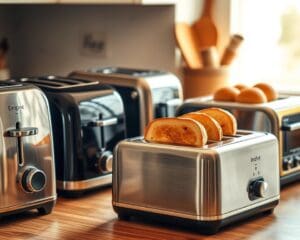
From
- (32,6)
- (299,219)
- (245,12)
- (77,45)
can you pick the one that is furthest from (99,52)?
(299,219)

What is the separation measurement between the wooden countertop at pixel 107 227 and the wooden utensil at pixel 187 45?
2.30ft

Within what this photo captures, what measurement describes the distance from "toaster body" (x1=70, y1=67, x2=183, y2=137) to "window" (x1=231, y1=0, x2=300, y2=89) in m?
0.43

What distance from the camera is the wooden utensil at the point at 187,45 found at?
6.91 ft

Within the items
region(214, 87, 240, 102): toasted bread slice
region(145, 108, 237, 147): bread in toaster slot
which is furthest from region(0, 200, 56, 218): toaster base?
region(214, 87, 240, 102): toasted bread slice

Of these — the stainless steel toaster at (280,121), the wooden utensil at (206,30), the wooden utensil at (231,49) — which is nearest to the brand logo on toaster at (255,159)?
the stainless steel toaster at (280,121)

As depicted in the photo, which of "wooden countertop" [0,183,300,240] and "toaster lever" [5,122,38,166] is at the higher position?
"toaster lever" [5,122,38,166]

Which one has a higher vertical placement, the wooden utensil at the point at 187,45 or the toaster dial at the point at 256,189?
the wooden utensil at the point at 187,45

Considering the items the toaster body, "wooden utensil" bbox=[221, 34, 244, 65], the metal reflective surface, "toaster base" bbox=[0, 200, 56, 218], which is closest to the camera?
the metal reflective surface

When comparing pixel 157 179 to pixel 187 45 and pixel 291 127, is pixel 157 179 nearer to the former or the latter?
pixel 291 127

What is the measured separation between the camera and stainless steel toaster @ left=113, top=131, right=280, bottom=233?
4.26ft

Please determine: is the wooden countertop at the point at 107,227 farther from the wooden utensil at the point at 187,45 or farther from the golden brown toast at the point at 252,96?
the wooden utensil at the point at 187,45

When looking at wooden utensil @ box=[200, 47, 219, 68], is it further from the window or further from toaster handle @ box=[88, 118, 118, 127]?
toaster handle @ box=[88, 118, 118, 127]

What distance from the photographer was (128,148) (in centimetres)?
138

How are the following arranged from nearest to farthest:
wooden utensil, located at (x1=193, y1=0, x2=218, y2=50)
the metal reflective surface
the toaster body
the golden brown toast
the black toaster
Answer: the metal reflective surface < the black toaster < the golden brown toast < the toaster body < wooden utensil, located at (x1=193, y1=0, x2=218, y2=50)
